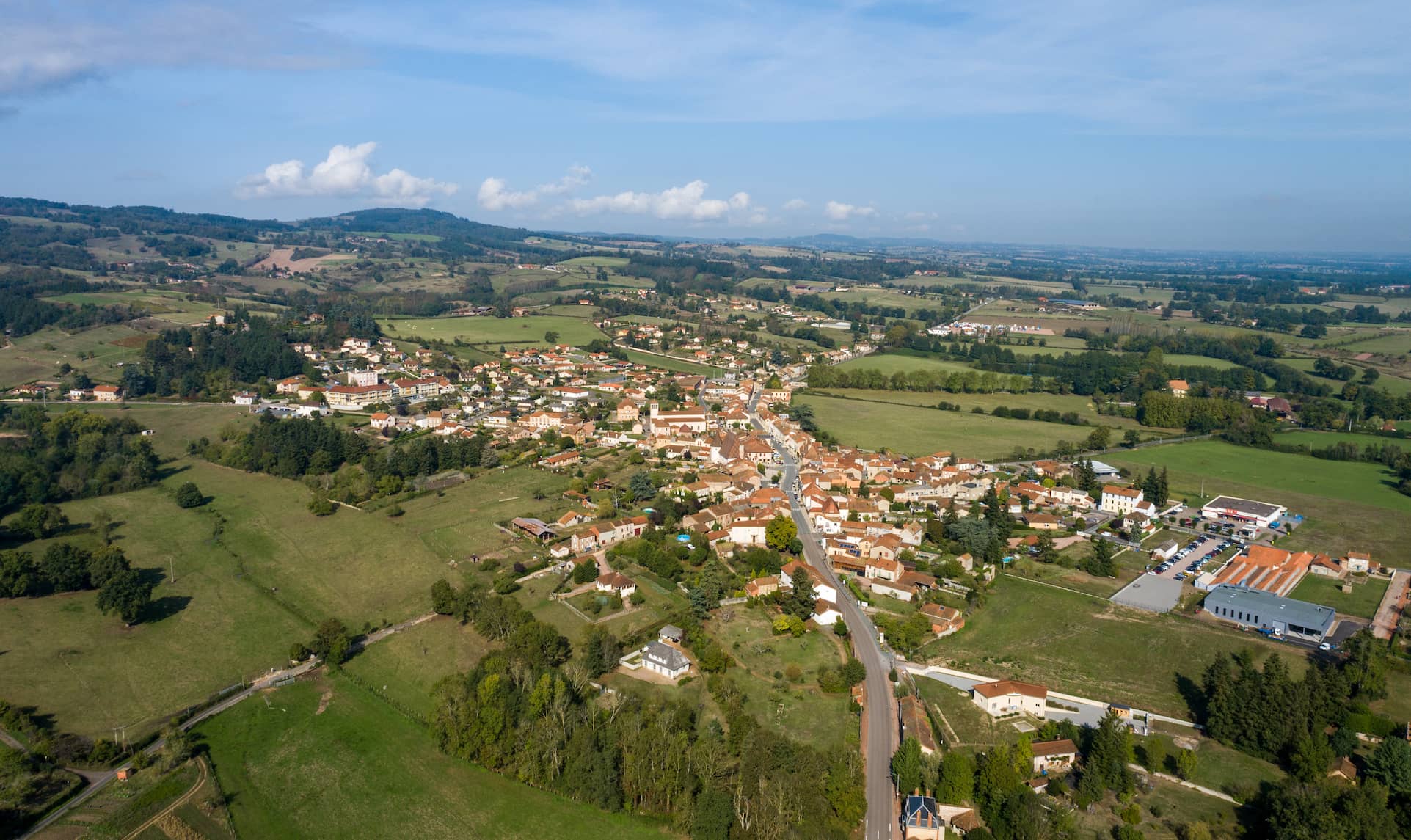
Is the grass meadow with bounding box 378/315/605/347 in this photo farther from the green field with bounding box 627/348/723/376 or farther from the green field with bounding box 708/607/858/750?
the green field with bounding box 708/607/858/750

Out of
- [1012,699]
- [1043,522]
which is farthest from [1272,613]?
[1012,699]

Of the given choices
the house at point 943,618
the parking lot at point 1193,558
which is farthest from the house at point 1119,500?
→ the house at point 943,618

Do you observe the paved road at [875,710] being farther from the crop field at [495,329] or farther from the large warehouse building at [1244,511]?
the crop field at [495,329]

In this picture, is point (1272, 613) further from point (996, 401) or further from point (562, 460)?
point (996, 401)

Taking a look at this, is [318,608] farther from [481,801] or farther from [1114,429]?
[1114,429]

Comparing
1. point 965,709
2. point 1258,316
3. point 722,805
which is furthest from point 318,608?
point 1258,316

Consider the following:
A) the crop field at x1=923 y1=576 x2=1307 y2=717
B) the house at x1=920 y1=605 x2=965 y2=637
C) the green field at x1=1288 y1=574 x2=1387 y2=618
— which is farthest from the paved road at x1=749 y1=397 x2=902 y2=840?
the green field at x1=1288 y1=574 x2=1387 y2=618
